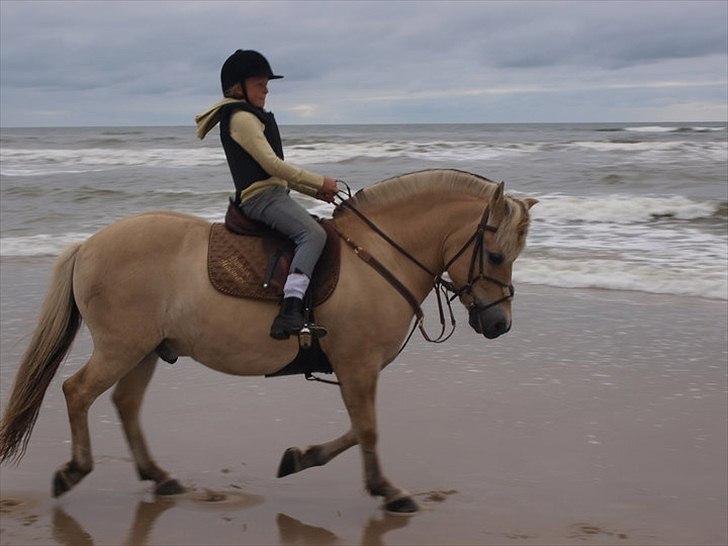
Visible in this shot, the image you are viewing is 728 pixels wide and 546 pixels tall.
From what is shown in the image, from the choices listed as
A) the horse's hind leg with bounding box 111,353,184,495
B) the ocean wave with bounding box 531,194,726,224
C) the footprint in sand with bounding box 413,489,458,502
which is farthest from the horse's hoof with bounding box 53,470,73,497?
the ocean wave with bounding box 531,194,726,224

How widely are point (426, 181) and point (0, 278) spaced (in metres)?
7.43

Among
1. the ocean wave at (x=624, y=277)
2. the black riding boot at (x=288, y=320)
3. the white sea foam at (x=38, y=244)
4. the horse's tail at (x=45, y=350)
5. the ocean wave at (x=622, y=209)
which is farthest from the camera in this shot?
the ocean wave at (x=622, y=209)

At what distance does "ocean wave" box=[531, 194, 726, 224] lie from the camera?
1628 centimetres

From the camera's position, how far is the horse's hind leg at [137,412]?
4.35 m

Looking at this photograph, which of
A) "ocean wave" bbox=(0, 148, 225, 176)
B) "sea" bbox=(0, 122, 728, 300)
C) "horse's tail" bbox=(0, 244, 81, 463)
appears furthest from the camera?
"ocean wave" bbox=(0, 148, 225, 176)

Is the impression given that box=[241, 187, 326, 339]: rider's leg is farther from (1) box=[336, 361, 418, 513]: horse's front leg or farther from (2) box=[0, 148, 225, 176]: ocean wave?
(2) box=[0, 148, 225, 176]: ocean wave

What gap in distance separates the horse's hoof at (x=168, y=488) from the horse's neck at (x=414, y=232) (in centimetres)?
145

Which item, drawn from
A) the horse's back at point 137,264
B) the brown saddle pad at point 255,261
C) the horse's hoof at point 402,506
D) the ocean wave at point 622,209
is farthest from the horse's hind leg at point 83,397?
the ocean wave at point 622,209

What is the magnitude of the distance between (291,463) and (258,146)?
151 cm

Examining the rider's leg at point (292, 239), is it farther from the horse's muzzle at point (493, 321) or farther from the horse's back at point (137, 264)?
the horse's muzzle at point (493, 321)

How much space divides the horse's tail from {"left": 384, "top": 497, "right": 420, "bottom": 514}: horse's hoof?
171 centimetres

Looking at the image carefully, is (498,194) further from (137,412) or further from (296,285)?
(137,412)

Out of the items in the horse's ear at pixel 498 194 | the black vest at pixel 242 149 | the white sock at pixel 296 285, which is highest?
the black vest at pixel 242 149

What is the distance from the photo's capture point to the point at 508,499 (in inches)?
168
